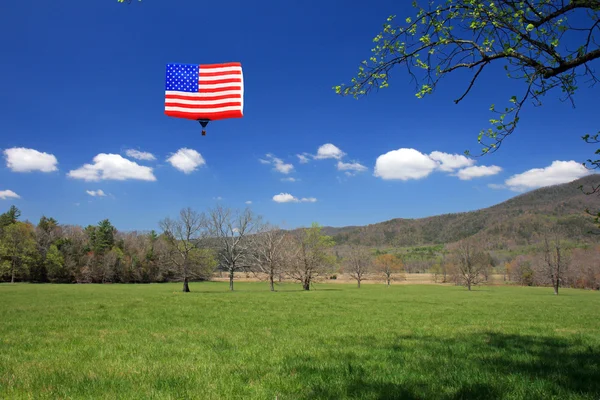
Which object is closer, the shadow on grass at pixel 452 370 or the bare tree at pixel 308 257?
the shadow on grass at pixel 452 370

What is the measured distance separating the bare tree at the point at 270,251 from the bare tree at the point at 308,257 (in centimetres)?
252

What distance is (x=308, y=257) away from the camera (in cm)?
A: 6475

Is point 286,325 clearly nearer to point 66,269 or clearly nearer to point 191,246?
point 191,246

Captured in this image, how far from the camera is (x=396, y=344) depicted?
36.2ft

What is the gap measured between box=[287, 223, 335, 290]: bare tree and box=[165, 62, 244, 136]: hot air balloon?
53.0 m

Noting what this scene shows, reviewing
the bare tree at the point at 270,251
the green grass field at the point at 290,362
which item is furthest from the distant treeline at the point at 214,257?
the green grass field at the point at 290,362

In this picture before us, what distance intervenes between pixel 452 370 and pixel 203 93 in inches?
391

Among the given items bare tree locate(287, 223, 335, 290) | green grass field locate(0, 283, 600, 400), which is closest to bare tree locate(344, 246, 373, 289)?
bare tree locate(287, 223, 335, 290)

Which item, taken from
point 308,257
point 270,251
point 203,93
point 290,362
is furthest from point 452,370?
point 308,257

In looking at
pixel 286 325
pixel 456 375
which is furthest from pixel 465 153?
pixel 286 325

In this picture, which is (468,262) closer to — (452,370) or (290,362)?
(452,370)

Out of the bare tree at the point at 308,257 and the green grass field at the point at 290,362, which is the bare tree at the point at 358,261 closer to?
the bare tree at the point at 308,257

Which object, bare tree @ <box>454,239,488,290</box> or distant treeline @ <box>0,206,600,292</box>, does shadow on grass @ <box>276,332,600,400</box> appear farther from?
bare tree @ <box>454,239,488,290</box>

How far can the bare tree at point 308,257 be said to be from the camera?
2542 inches
